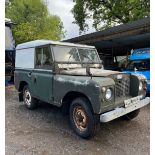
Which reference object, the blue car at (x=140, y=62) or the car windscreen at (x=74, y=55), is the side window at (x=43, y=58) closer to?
the car windscreen at (x=74, y=55)

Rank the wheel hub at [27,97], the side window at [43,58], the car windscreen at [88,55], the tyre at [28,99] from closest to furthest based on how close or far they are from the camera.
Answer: the side window at [43,58], the car windscreen at [88,55], the tyre at [28,99], the wheel hub at [27,97]

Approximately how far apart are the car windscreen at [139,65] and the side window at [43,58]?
15.4 feet

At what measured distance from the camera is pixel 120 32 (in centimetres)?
948

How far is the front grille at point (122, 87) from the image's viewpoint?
4659 mm

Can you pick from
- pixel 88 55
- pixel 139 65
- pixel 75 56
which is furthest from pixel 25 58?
pixel 139 65

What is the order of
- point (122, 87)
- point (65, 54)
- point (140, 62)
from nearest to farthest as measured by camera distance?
1. point (122, 87)
2. point (65, 54)
3. point (140, 62)

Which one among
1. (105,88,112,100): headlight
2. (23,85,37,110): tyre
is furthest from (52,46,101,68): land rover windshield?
(23,85,37,110): tyre

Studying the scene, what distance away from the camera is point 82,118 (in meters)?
4.59

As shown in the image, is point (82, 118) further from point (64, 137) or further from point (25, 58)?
point (25, 58)

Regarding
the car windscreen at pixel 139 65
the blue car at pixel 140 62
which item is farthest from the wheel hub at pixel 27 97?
the car windscreen at pixel 139 65

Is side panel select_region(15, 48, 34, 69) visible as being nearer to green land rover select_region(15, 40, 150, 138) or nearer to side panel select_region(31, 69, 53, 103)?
green land rover select_region(15, 40, 150, 138)

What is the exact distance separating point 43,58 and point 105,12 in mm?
23088

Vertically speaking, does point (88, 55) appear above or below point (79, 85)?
above
